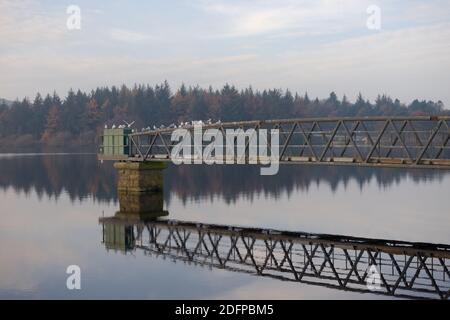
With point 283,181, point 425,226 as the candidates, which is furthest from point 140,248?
point 283,181

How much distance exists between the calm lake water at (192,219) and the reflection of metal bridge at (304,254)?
1.06 meters

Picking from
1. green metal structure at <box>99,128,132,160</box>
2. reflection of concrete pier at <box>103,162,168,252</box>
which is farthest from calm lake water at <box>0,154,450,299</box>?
green metal structure at <box>99,128,132,160</box>

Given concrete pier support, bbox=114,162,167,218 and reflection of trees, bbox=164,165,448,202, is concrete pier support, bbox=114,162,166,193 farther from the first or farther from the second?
reflection of trees, bbox=164,165,448,202

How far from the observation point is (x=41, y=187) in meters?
64.3

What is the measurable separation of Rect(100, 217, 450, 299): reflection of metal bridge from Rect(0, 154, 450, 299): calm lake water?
1.06 m

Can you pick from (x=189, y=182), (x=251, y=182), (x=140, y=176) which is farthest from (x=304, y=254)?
(x=189, y=182)

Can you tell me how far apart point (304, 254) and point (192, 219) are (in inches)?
542

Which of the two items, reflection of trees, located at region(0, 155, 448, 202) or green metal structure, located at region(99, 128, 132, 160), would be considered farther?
reflection of trees, located at region(0, 155, 448, 202)

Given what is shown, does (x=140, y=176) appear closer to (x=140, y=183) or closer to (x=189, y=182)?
(x=140, y=183)

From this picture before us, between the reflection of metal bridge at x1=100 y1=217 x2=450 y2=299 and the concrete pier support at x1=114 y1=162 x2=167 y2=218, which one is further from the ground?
the concrete pier support at x1=114 y1=162 x2=167 y2=218

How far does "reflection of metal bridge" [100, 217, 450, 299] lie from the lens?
2409 centimetres

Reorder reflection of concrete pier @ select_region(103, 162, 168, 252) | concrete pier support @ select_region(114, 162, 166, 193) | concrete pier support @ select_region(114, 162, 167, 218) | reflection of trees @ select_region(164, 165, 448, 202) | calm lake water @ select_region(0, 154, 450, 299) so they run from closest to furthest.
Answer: calm lake water @ select_region(0, 154, 450, 299) → reflection of concrete pier @ select_region(103, 162, 168, 252) → concrete pier support @ select_region(114, 162, 167, 218) → concrete pier support @ select_region(114, 162, 166, 193) → reflection of trees @ select_region(164, 165, 448, 202)

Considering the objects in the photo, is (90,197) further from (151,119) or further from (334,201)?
(151,119)

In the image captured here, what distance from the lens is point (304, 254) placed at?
2897 centimetres
